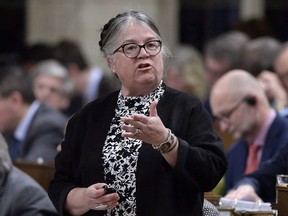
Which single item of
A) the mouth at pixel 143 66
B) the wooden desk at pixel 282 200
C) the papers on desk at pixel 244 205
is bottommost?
the papers on desk at pixel 244 205

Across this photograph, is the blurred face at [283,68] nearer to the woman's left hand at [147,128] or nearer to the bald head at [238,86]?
the bald head at [238,86]

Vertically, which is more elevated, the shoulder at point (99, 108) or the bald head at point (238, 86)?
the bald head at point (238, 86)

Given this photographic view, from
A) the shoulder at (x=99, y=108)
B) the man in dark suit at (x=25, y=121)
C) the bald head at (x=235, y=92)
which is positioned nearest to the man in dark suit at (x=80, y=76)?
the man in dark suit at (x=25, y=121)

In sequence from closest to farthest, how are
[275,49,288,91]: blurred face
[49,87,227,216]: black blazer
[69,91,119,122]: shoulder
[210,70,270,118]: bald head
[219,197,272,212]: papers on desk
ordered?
[49,87,227,216]: black blazer < [69,91,119,122]: shoulder < [219,197,272,212]: papers on desk < [210,70,270,118]: bald head < [275,49,288,91]: blurred face

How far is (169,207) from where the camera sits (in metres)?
5.85

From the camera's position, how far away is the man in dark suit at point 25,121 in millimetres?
10578

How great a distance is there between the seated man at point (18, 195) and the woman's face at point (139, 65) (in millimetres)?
1545

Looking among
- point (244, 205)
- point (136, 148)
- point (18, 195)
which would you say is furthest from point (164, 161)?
point (18, 195)

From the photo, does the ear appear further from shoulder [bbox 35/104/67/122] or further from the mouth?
shoulder [bbox 35/104/67/122]

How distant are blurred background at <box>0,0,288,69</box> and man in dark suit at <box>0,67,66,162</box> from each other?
404 cm

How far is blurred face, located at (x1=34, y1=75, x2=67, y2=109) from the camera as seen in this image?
1280 cm

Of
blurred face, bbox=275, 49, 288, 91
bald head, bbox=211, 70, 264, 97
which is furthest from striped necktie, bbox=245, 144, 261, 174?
blurred face, bbox=275, 49, 288, 91

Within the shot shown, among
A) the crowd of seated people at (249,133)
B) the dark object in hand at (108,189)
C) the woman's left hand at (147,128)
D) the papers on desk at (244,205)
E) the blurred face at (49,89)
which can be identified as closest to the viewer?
the woman's left hand at (147,128)

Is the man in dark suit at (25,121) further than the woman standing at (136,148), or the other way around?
the man in dark suit at (25,121)
